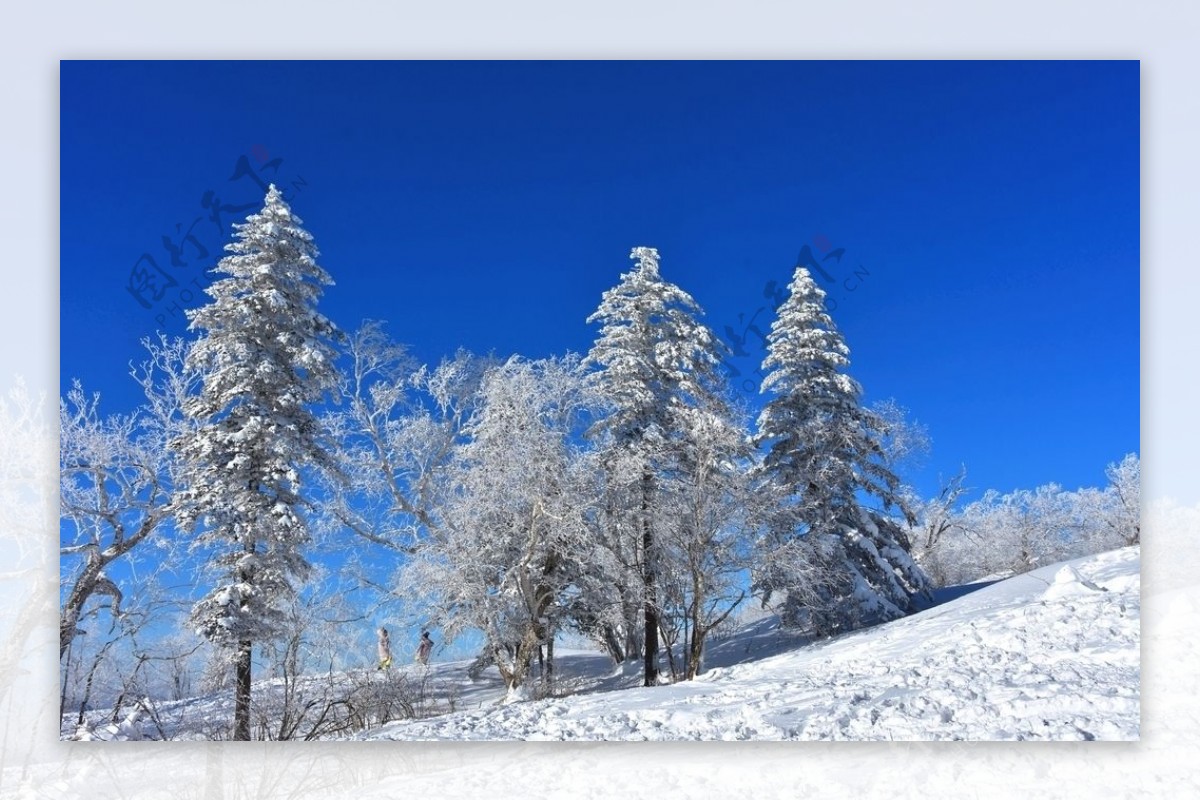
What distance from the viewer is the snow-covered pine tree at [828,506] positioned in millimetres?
8172

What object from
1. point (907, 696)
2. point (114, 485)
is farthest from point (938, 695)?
point (114, 485)

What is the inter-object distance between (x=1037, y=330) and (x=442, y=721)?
4849mm

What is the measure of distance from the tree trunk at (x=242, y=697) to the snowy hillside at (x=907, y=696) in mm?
80

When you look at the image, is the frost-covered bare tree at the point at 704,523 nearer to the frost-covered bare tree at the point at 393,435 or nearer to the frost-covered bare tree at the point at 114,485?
the frost-covered bare tree at the point at 393,435

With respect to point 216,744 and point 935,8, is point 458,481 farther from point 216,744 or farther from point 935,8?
point 935,8

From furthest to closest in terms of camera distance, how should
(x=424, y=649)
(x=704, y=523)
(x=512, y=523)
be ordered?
(x=704, y=523), (x=512, y=523), (x=424, y=649)

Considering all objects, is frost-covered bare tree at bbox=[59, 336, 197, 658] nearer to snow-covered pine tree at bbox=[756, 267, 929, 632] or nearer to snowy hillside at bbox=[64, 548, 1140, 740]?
snowy hillside at bbox=[64, 548, 1140, 740]

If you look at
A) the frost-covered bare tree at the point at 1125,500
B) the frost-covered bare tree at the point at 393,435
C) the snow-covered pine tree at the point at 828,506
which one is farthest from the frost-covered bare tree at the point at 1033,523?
the frost-covered bare tree at the point at 393,435

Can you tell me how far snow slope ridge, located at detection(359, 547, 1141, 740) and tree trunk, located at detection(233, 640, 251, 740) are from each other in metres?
0.84

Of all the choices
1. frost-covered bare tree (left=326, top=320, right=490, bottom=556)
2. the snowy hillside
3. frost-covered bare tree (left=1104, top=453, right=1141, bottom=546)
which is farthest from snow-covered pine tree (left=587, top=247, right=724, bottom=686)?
frost-covered bare tree (left=1104, top=453, right=1141, bottom=546)

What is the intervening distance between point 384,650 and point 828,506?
461 centimetres

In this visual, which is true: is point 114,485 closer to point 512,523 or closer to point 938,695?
point 512,523

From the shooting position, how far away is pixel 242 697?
6246 mm
